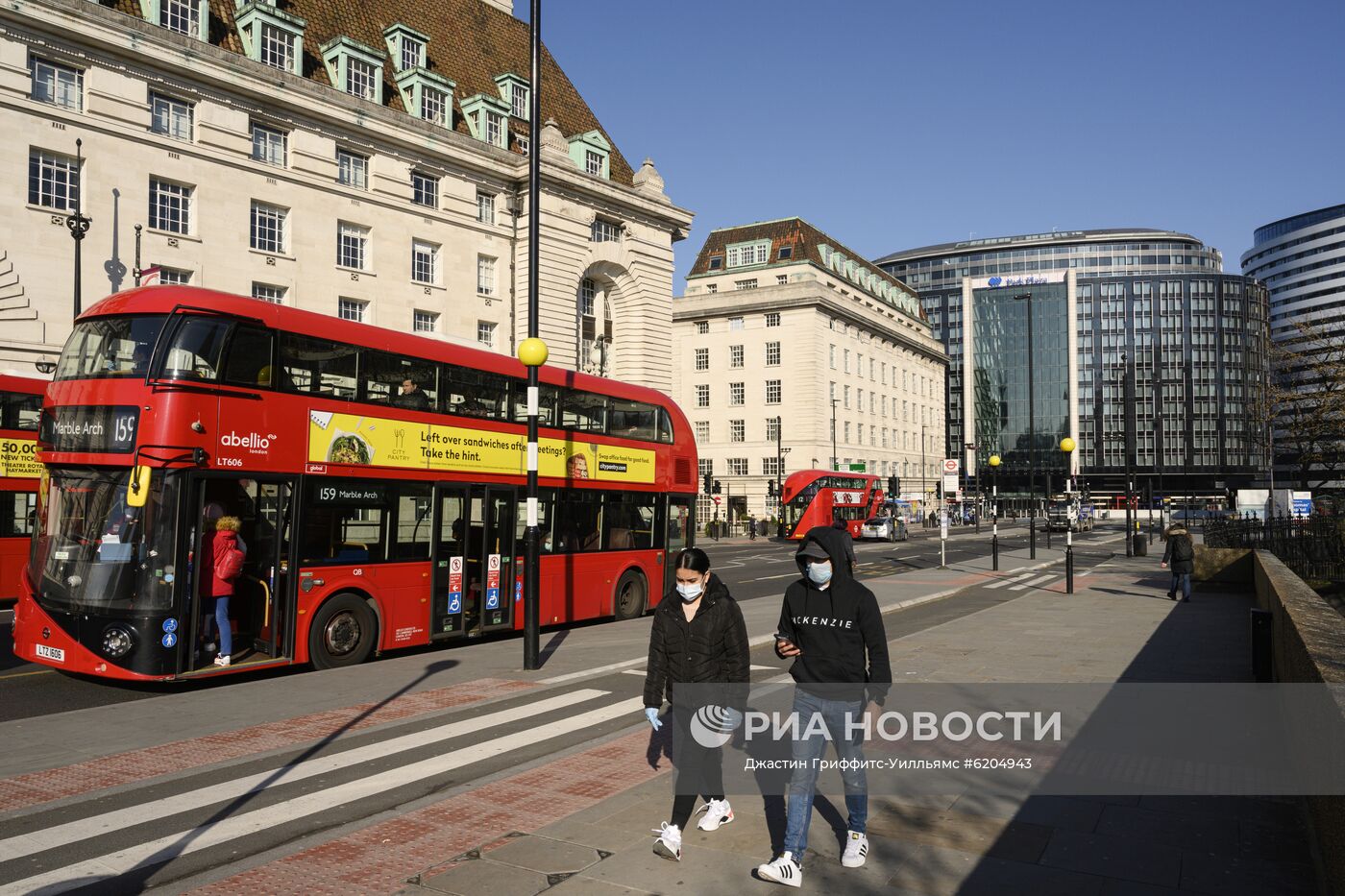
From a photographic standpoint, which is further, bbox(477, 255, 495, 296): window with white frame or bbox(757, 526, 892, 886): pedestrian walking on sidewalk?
bbox(477, 255, 495, 296): window with white frame

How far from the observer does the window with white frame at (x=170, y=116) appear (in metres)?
30.6

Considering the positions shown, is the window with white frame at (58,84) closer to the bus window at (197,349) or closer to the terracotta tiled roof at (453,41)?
the terracotta tiled roof at (453,41)

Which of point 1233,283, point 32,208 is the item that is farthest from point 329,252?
point 1233,283

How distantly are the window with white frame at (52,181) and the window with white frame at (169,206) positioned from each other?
2.21 meters

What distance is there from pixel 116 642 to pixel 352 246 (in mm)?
28805

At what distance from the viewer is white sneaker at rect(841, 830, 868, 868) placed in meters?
5.30

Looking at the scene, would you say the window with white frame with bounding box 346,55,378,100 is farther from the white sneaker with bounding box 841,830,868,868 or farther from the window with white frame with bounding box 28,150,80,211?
the white sneaker with bounding box 841,830,868,868

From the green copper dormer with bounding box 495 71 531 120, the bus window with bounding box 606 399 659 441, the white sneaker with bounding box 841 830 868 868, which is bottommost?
the white sneaker with bounding box 841 830 868 868

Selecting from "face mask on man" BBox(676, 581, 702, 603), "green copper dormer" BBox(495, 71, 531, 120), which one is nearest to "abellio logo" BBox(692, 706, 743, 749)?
"face mask on man" BBox(676, 581, 702, 603)

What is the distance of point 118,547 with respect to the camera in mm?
10156

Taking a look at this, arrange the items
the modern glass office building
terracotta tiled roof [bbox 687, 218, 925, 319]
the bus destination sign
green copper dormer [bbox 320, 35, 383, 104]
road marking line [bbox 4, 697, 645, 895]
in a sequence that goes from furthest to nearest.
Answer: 1. the modern glass office building
2. terracotta tiled roof [bbox 687, 218, 925, 319]
3. green copper dormer [bbox 320, 35, 383, 104]
4. the bus destination sign
5. road marking line [bbox 4, 697, 645, 895]

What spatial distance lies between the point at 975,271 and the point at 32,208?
134 m

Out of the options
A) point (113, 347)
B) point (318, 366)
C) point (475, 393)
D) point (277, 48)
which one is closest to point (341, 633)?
point (318, 366)

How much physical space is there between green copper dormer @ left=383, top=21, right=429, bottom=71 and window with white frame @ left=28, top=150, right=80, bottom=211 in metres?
15.3
